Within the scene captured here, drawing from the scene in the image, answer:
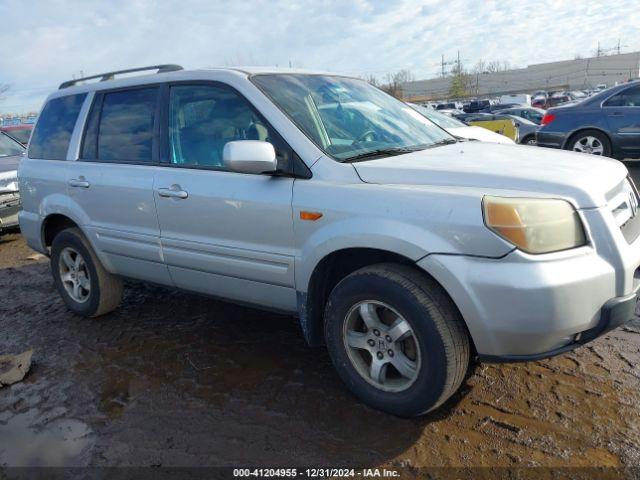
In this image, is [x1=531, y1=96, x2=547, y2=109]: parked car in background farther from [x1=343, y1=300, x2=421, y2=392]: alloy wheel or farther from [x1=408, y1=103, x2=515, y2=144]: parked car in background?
[x1=343, y1=300, x2=421, y2=392]: alloy wheel

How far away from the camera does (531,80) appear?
309ft

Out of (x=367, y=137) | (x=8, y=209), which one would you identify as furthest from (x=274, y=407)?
(x=8, y=209)

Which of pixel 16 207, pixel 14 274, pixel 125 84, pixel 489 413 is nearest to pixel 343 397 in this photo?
pixel 489 413

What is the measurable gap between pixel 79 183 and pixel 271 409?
2.37 meters

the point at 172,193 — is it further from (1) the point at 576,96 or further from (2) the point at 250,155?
(1) the point at 576,96

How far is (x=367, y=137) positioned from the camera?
331 cm

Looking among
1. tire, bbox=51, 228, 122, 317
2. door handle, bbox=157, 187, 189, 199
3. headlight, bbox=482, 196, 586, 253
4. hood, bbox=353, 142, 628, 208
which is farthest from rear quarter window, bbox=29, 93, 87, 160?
headlight, bbox=482, 196, 586, 253

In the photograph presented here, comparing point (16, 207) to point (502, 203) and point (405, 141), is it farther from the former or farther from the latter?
point (502, 203)

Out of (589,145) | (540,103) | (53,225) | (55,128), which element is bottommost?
(540,103)

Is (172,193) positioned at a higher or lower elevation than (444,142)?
lower

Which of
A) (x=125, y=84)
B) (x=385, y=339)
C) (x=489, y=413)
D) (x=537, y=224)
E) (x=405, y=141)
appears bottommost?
(x=489, y=413)

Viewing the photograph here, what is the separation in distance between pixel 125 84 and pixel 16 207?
181 inches

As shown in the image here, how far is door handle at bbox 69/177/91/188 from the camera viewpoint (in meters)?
4.10

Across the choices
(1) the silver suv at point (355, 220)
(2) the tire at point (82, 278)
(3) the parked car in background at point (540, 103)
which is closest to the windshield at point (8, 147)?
(2) the tire at point (82, 278)
